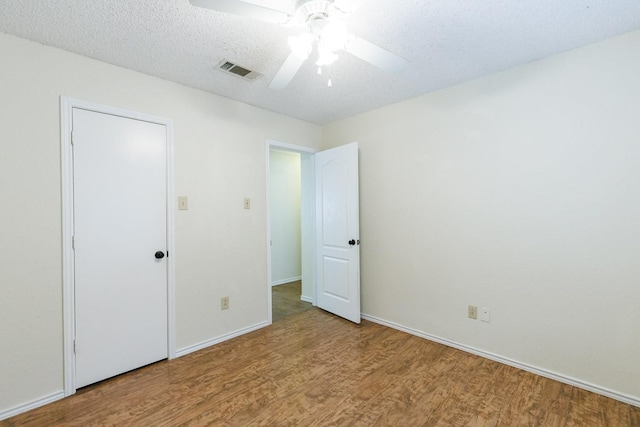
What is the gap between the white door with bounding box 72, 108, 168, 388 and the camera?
6.84ft

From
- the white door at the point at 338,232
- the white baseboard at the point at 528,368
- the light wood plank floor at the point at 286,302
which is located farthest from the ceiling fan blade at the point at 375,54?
the light wood plank floor at the point at 286,302

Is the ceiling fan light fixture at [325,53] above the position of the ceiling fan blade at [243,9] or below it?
below

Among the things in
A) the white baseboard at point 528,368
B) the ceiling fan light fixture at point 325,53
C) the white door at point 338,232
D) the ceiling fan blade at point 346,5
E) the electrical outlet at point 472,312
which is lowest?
the white baseboard at point 528,368

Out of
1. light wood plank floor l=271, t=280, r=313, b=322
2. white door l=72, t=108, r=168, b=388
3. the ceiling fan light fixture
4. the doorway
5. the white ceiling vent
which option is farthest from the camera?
the doorway

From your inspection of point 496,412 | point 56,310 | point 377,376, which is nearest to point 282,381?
point 377,376

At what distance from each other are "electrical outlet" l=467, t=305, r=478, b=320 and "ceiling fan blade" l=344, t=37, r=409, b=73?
208 cm

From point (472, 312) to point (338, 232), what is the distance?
1.56 m

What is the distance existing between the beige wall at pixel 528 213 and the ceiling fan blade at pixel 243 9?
6.45ft

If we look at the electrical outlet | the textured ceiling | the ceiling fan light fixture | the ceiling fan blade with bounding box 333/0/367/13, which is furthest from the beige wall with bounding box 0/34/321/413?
the electrical outlet

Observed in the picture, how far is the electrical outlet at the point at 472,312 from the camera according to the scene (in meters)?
2.54

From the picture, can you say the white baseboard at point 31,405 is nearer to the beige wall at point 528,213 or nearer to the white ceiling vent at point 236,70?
the white ceiling vent at point 236,70

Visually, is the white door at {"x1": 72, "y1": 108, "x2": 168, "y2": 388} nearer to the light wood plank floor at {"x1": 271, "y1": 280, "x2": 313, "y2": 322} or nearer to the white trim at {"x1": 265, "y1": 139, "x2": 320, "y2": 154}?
the white trim at {"x1": 265, "y1": 139, "x2": 320, "y2": 154}

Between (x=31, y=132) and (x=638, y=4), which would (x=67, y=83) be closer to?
(x=31, y=132)

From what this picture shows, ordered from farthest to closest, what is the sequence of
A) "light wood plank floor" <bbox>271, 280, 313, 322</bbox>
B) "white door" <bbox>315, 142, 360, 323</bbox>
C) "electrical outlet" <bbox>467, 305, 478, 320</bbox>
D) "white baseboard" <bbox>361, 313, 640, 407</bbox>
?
"light wood plank floor" <bbox>271, 280, 313, 322</bbox>, "white door" <bbox>315, 142, 360, 323</bbox>, "electrical outlet" <bbox>467, 305, 478, 320</bbox>, "white baseboard" <bbox>361, 313, 640, 407</bbox>
